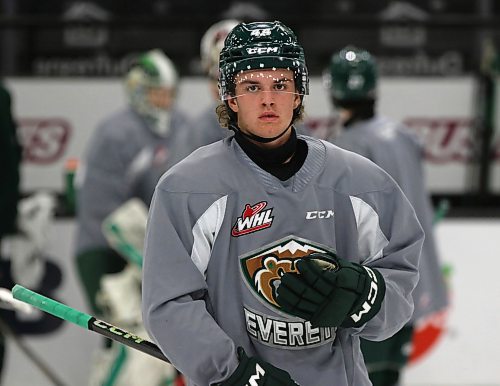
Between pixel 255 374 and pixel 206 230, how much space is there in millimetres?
239

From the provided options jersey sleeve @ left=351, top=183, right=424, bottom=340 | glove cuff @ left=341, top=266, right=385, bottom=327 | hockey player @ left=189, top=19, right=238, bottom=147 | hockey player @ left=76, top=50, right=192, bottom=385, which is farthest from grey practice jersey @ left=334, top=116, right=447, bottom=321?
glove cuff @ left=341, top=266, right=385, bottom=327

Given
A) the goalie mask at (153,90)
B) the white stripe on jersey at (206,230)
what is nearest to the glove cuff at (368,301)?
the white stripe on jersey at (206,230)

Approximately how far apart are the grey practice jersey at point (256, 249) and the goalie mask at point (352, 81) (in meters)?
1.51

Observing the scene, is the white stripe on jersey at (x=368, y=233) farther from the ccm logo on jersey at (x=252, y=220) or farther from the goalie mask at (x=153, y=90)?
the goalie mask at (x=153, y=90)

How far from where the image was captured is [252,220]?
1.89m

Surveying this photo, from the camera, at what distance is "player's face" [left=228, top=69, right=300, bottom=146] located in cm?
192

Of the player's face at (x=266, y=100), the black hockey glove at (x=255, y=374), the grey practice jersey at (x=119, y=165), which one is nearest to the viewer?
the black hockey glove at (x=255, y=374)

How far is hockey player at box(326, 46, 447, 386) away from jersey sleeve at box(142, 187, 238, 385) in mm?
1482

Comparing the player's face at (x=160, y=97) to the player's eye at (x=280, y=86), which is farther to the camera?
A: the player's face at (x=160, y=97)

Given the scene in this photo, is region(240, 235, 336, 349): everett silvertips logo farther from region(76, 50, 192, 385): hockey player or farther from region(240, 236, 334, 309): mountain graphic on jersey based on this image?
region(76, 50, 192, 385): hockey player

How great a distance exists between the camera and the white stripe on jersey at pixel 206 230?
1889 millimetres

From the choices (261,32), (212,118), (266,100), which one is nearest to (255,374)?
(266,100)

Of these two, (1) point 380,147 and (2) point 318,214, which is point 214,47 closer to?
(1) point 380,147

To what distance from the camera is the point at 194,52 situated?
5.08 metres
